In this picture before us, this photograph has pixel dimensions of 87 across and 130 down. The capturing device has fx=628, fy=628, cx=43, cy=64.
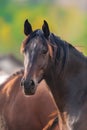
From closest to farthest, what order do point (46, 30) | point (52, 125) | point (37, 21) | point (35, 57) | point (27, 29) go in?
point (35, 57) < point (46, 30) < point (27, 29) < point (52, 125) < point (37, 21)

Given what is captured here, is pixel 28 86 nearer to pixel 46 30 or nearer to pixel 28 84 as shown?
pixel 28 84

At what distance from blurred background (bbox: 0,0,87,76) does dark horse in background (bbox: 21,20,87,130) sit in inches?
447

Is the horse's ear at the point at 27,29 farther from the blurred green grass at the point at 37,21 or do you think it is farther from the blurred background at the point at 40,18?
the blurred green grass at the point at 37,21

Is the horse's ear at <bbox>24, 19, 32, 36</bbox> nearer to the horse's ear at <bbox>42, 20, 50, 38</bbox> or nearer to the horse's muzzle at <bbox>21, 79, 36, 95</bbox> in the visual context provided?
the horse's ear at <bbox>42, 20, 50, 38</bbox>

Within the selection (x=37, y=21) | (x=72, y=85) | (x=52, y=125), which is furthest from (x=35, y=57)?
(x=37, y=21)

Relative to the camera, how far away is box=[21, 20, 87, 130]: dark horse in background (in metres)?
5.83

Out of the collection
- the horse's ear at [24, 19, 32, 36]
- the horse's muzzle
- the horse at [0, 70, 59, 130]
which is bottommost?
the horse at [0, 70, 59, 130]

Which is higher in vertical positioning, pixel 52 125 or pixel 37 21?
pixel 52 125

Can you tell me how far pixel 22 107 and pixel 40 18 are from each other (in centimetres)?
1333

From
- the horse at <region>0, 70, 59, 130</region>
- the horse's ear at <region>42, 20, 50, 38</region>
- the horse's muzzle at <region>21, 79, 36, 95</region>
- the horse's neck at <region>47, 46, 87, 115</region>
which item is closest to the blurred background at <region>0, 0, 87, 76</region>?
the horse at <region>0, 70, 59, 130</region>

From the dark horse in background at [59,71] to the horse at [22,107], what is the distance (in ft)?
3.05

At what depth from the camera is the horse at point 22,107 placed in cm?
729

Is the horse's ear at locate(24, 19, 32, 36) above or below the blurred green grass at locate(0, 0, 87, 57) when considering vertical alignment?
above

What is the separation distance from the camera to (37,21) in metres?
19.9
